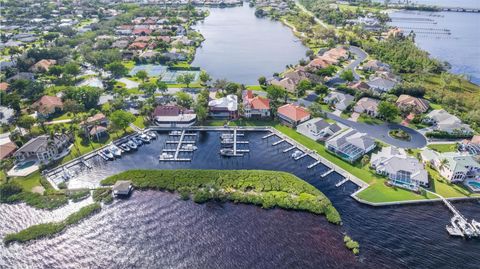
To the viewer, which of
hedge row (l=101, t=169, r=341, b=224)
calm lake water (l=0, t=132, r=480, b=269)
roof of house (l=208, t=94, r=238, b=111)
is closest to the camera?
calm lake water (l=0, t=132, r=480, b=269)

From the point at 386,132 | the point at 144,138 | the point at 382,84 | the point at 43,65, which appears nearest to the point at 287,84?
the point at 382,84

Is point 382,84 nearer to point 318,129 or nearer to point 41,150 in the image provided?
point 318,129

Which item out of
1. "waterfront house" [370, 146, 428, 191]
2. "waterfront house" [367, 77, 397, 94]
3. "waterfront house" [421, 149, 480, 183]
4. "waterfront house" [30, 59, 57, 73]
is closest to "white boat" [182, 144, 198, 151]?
"waterfront house" [370, 146, 428, 191]

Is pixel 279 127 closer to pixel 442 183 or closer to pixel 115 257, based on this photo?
pixel 442 183

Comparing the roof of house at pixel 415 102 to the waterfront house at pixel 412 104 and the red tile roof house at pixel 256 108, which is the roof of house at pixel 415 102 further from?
the red tile roof house at pixel 256 108

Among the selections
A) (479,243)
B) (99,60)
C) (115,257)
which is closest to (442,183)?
(479,243)

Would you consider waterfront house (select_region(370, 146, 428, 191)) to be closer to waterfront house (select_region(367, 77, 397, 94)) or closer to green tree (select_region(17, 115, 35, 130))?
waterfront house (select_region(367, 77, 397, 94))
